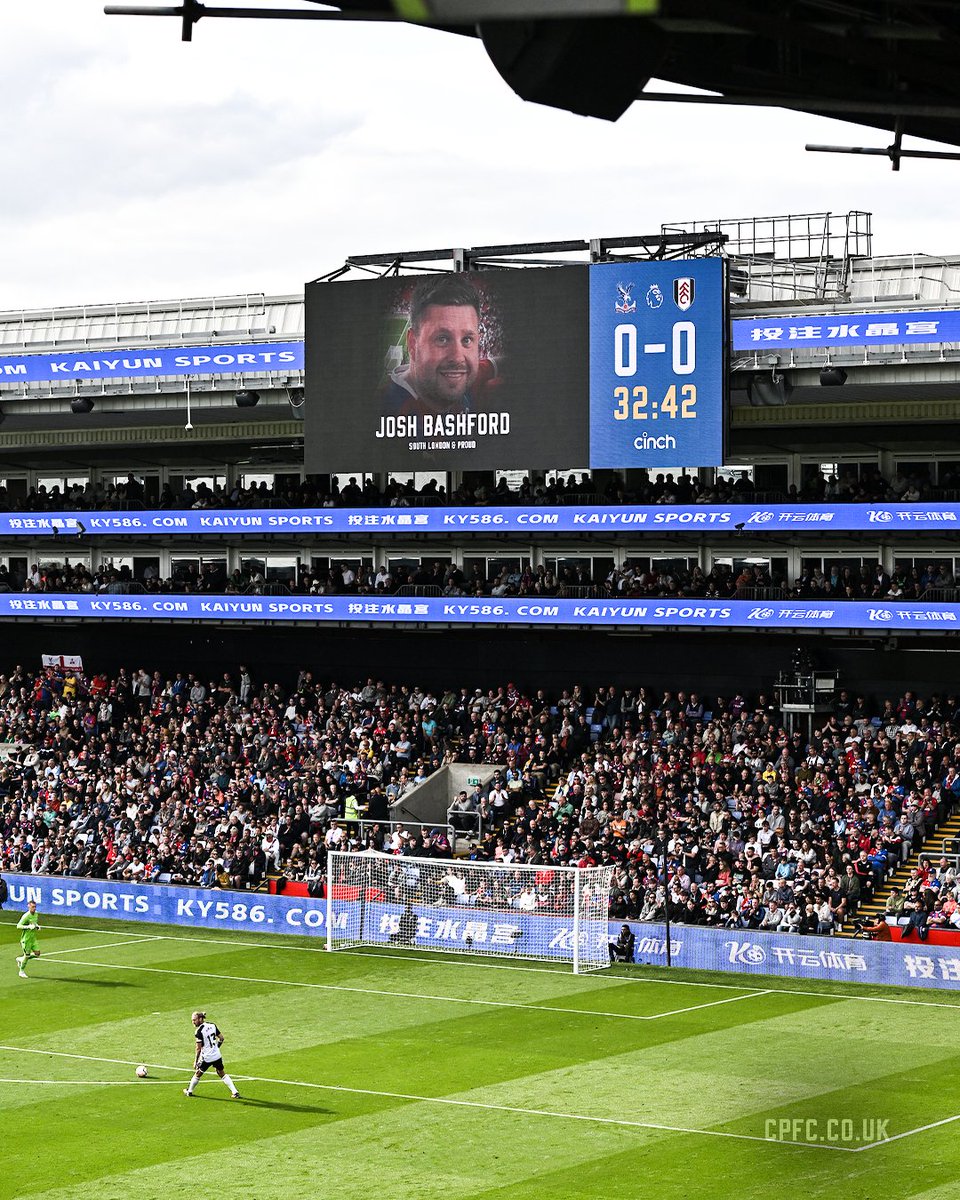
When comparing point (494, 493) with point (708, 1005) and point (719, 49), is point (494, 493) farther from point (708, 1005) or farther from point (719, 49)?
point (719, 49)

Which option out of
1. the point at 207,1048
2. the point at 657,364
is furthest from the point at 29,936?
the point at 657,364

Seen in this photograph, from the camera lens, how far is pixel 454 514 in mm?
47375

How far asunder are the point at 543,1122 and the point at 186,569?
105ft

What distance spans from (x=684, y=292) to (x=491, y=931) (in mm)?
14986

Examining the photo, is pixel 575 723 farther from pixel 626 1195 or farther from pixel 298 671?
pixel 626 1195

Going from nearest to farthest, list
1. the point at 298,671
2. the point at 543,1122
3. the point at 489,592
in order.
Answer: the point at 543,1122 < the point at 489,592 < the point at 298,671

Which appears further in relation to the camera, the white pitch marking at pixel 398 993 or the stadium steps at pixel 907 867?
the stadium steps at pixel 907 867

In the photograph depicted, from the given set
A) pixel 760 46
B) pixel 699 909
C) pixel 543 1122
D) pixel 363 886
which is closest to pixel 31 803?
pixel 363 886

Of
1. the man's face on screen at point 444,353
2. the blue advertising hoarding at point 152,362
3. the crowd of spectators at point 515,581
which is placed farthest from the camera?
the blue advertising hoarding at point 152,362

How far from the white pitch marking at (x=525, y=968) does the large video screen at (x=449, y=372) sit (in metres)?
12.3

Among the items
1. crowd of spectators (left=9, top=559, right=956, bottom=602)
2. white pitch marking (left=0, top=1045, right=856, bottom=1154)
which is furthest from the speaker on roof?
crowd of spectators (left=9, top=559, right=956, bottom=602)

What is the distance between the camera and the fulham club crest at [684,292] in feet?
138

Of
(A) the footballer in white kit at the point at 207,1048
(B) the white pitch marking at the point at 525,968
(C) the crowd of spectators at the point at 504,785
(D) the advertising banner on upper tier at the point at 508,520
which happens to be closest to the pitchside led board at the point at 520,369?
(D) the advertising banner on upper tier at the point at 508,520

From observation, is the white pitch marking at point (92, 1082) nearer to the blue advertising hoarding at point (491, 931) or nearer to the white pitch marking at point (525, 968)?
the white pitch marking at point (525, 968)
